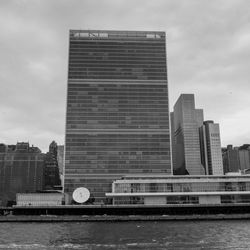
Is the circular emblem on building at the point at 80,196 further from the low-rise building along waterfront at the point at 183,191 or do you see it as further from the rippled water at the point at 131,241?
the rippled water at the point at 131,241

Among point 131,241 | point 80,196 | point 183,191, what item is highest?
point 183,191

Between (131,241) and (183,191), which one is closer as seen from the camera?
(131,241)

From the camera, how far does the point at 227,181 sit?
15888 cm

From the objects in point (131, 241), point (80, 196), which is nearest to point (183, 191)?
point (80, 196)

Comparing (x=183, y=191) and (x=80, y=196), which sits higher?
(x=183, y=191)

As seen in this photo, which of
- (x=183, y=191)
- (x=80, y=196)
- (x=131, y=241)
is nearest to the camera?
(x=131, y=241)

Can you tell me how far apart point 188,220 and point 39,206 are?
6916 cm

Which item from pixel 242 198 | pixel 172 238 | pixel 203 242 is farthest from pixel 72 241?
pixel 242 198

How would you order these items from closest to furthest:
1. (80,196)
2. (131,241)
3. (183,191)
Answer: (131,241), (183,191), (80,196)

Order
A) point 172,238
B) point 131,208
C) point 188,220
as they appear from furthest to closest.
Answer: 1. point 131,208
2. point 188,220
3. point 172,238

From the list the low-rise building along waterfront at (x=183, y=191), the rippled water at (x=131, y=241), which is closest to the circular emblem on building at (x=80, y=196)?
the low-rise building along waterfront at (x=183, y=191)

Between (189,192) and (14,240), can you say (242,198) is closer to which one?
(189,192)

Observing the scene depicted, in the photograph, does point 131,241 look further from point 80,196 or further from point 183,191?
point 80,196

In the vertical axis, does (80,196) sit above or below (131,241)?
above
